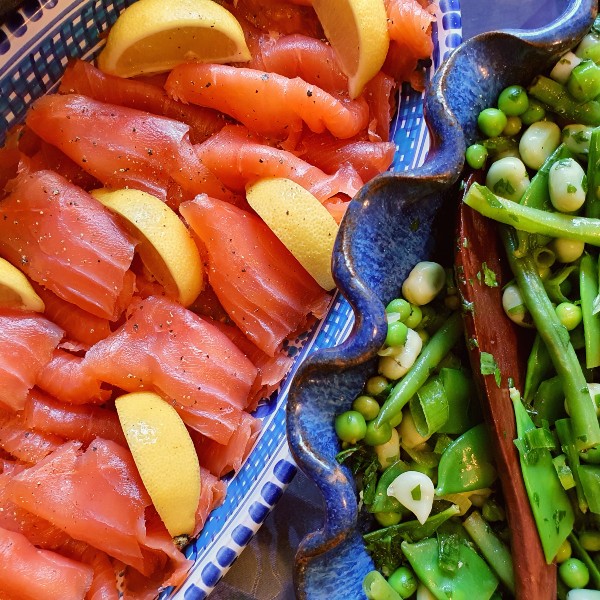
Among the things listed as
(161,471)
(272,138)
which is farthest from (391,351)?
(272,138)

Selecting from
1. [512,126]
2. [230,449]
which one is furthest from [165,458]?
[512,126]

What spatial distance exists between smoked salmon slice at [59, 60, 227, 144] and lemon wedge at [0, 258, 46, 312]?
44 cm

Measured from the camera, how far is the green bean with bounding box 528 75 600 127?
1.29 m

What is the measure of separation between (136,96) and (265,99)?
32 cm

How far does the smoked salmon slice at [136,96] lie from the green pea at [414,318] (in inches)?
28.8

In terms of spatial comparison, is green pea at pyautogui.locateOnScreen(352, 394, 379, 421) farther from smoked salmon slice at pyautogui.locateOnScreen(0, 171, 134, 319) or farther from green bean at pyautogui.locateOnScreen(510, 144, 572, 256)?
smoked salmon slice at pyautogui.locateOnScreen(0, 171, 134, 319)

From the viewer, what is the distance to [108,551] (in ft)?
4.90

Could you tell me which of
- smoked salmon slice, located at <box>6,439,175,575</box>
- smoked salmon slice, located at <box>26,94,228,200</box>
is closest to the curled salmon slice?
smoked salmon slice, located at <box>6,439,175,575</box>

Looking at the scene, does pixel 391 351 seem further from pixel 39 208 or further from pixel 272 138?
pixel 39 208

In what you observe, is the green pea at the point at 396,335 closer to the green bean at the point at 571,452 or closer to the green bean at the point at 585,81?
the green bean at the point at 571,452

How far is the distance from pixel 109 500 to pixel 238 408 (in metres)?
0.33

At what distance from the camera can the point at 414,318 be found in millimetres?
1262

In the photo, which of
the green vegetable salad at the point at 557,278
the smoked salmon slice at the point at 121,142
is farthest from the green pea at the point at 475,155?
the smoked salmon slice at the point at 121,142

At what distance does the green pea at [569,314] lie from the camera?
121 cm
